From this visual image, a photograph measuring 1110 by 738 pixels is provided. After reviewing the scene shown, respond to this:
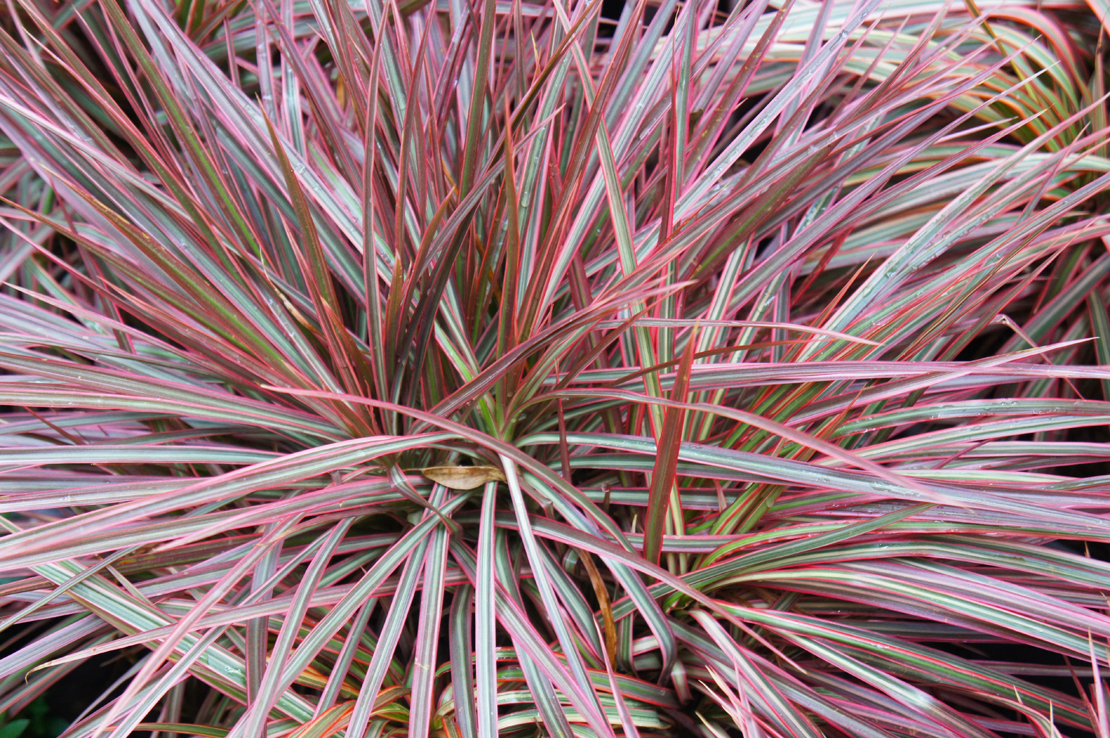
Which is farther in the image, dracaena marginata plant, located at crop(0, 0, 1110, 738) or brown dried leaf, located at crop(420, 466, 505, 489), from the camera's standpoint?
brown dried leaf, located at crop(420, 466, 505, 489)

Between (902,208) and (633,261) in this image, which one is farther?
(902,208)

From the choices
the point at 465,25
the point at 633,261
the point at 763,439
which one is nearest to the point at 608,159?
the point at 633,261

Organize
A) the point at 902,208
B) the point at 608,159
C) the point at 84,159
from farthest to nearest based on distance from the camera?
the point at 902,208, the point at 84,159, the point at 608,159

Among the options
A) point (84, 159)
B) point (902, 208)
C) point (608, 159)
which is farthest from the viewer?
point (902, 208)

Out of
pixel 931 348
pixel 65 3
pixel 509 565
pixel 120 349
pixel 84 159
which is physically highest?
pixel 65 3

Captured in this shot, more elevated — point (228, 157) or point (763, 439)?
point (228, 157)

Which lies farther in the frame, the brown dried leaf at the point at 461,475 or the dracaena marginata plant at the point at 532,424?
the brown dried leaf at the point at 461,475

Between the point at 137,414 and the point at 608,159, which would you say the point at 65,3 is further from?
the point at 608,159
